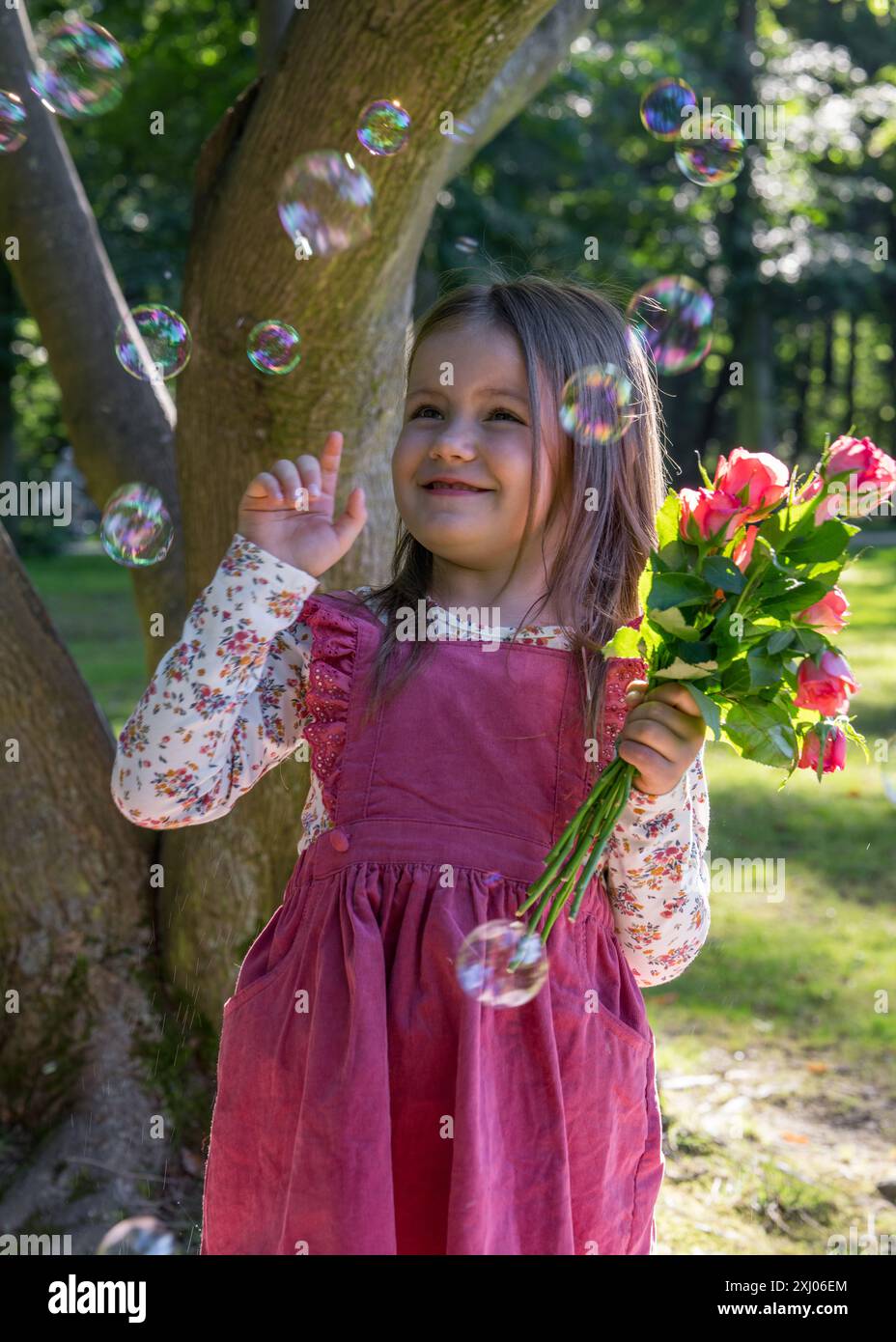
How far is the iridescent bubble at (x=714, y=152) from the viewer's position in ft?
10.1

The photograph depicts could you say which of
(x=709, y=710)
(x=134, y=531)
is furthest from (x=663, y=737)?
(x=134, y=531)

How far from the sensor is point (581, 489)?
7.06 ft

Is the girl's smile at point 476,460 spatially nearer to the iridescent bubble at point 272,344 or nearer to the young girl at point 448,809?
the young girl at point 448,809

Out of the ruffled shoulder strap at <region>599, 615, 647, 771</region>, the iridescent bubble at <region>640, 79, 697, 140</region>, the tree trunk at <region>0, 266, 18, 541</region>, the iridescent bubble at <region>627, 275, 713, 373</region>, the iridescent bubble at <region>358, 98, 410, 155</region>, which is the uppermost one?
the tree trunk at <region>0, 266, 18, 541</region>

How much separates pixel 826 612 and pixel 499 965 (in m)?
0.67

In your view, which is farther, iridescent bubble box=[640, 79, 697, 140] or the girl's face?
iridescent bubble box=[640, 79, 697, 140]

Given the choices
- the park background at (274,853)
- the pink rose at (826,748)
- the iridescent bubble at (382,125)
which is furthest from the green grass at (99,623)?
the pink rose at (826,748)

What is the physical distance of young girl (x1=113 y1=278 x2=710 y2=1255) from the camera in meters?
1.85

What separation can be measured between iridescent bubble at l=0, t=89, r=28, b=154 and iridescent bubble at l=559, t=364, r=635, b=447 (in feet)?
6.63

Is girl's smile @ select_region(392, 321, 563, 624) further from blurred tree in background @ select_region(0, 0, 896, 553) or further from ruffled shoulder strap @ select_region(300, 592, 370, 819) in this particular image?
blurred tree in background @ select_region(0, 0, 896, 553)

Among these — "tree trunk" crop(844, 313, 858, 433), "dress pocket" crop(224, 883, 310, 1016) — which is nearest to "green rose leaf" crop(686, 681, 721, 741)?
"dress pocket" crop(224, 883, 310, 1016)
